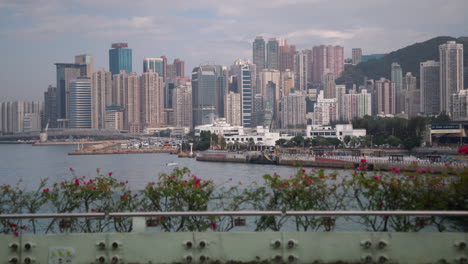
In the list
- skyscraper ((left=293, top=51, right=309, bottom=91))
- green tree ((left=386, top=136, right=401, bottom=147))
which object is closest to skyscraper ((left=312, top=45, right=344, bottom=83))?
skyscraper ((left=293, top=51, right=309, bottom=91))

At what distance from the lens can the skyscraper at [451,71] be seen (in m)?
77.9

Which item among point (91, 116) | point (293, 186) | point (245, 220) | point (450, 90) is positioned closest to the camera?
point (245, 220)

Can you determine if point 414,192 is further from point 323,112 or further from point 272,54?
point 272,54

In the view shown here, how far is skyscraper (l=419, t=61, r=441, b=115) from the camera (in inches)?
3260

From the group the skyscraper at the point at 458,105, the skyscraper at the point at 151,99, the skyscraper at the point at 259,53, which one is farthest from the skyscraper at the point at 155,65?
the skyscraper at the point at 458,105

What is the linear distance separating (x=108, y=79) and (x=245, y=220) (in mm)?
120388

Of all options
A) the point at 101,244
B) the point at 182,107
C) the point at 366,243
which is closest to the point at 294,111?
the point at 182,107

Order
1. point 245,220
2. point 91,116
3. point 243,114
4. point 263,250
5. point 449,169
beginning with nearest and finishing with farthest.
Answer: point 263,250, point 245,220, point 449,169, point 243,114, point 91,116

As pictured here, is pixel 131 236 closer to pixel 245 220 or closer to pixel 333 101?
pixel 245 220

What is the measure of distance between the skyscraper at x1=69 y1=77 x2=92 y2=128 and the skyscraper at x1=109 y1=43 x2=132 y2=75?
37941 millimetres

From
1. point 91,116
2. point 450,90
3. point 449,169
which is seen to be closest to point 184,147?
point 450,90

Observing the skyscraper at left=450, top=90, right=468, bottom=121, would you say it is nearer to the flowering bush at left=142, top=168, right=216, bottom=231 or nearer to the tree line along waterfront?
the tree line along waterfront

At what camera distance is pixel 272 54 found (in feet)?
455

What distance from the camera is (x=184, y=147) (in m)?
54.8
